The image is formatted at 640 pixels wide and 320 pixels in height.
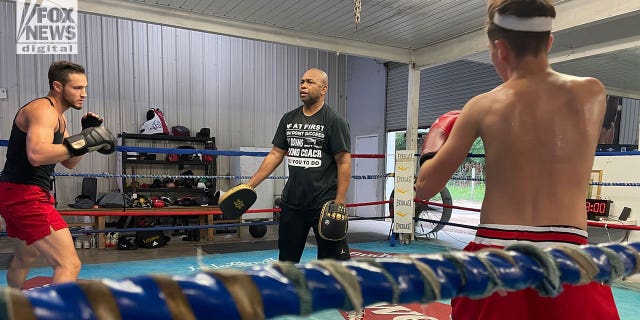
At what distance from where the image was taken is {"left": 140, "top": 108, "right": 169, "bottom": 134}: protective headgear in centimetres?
646

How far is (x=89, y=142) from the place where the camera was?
1.89 m

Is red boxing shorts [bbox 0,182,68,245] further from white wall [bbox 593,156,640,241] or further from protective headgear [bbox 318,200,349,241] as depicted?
white wall [bbox 593,156,640,241]

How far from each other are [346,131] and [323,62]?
6.72 m

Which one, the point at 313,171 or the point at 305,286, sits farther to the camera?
the point at 313,171

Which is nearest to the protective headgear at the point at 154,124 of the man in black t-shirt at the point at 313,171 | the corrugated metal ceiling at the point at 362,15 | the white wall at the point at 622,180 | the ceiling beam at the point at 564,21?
the corrugated metal ceiling at the point at 362,15

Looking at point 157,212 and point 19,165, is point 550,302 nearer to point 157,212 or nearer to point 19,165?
point 19,165

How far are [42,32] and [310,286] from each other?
7.04m

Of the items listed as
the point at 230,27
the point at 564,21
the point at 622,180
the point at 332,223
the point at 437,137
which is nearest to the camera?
the point at 437,137

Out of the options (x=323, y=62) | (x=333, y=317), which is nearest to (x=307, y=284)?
(x=333, y=317)

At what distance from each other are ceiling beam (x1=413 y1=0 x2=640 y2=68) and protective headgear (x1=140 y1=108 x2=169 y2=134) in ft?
13.4

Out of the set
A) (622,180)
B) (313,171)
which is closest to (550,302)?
(313,171)

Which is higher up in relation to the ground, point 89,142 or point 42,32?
point 42,32

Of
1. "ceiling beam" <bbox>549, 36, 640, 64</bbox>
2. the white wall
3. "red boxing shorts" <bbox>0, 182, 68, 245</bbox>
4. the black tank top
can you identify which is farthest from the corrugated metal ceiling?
"red boxing shorts" <bbox>0, 182, 68, 245</bbox>

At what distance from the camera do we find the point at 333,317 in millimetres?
2410
